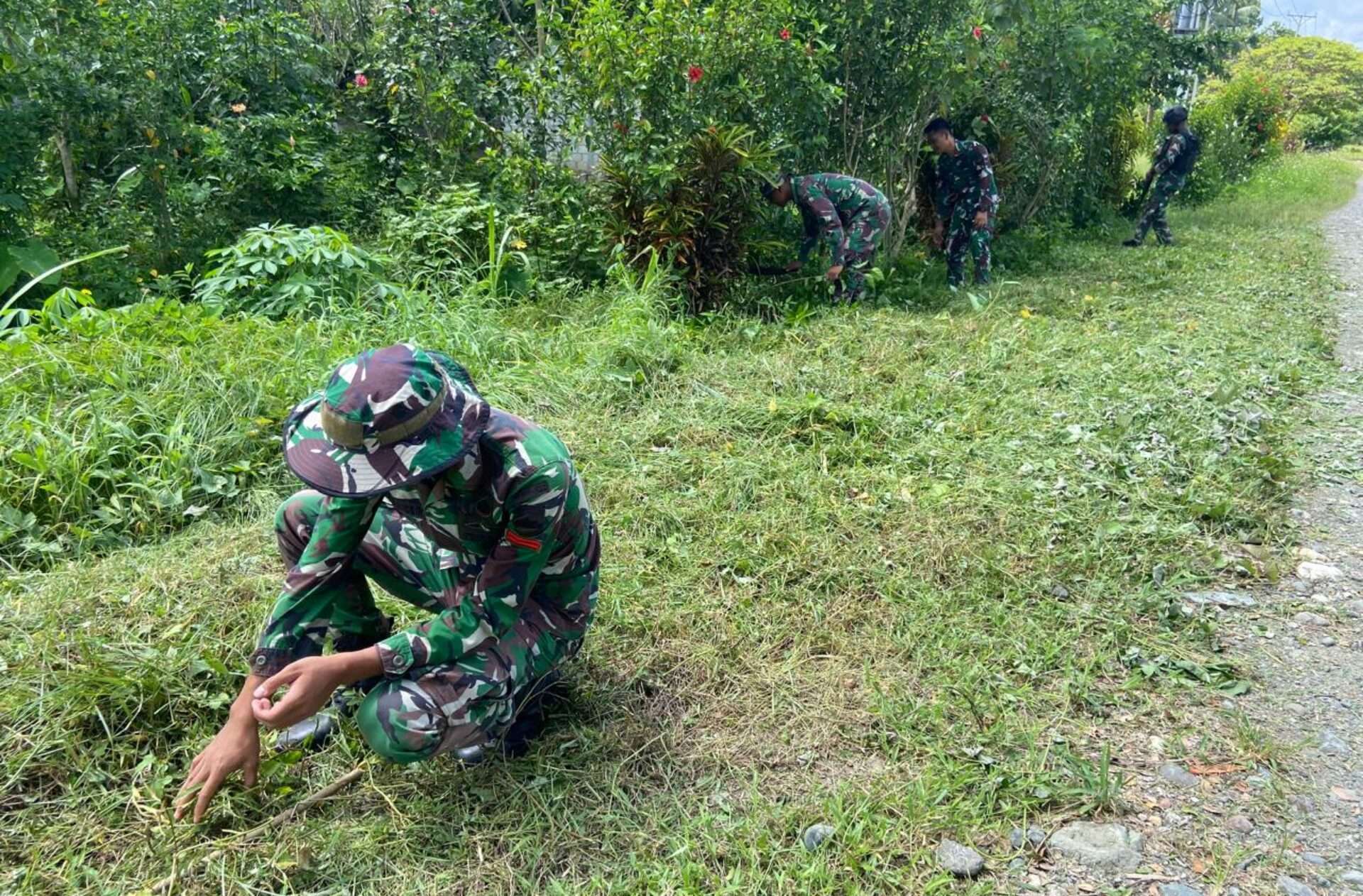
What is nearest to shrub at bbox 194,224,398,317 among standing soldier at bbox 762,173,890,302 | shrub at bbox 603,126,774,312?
shrub at bbox 603,126,774,312

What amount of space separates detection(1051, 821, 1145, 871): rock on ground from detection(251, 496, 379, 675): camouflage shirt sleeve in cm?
157

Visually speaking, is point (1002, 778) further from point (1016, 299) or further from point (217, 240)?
point (217, 240)

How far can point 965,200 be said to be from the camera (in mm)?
7090

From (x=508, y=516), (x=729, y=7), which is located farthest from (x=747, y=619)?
(x=729, y=7)

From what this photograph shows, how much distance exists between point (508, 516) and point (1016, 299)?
5.54 metres

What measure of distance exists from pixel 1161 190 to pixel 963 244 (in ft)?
11.7

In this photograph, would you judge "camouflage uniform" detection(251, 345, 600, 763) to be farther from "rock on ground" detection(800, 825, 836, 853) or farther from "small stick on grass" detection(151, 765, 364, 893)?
"rock on ground" detection(800, 825, 836, 853)

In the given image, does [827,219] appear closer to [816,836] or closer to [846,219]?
[846,219]

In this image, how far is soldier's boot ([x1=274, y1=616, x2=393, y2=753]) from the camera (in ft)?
6.74

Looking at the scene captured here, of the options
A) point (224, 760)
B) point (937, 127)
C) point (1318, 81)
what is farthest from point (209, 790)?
point (1318, 81)

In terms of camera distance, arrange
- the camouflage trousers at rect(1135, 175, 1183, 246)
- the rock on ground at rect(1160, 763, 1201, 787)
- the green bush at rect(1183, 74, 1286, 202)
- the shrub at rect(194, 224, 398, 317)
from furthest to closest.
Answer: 1. the green bush at rect(1183, 74, 1286, 202)
2. the camouflage trousers at rect(1135, 175, 1183, 246)
3. the shrub at rect(194, 224, 398, 317)
4. the rock on ground at rect(1160, 763, 1201, 787)

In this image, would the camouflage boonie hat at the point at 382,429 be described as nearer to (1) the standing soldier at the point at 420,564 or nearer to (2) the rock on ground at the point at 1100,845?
(1) the standing soldier at the point at 420,564

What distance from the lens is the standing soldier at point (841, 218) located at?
230 inches

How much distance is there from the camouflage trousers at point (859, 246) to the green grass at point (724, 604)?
1221 millimetres
